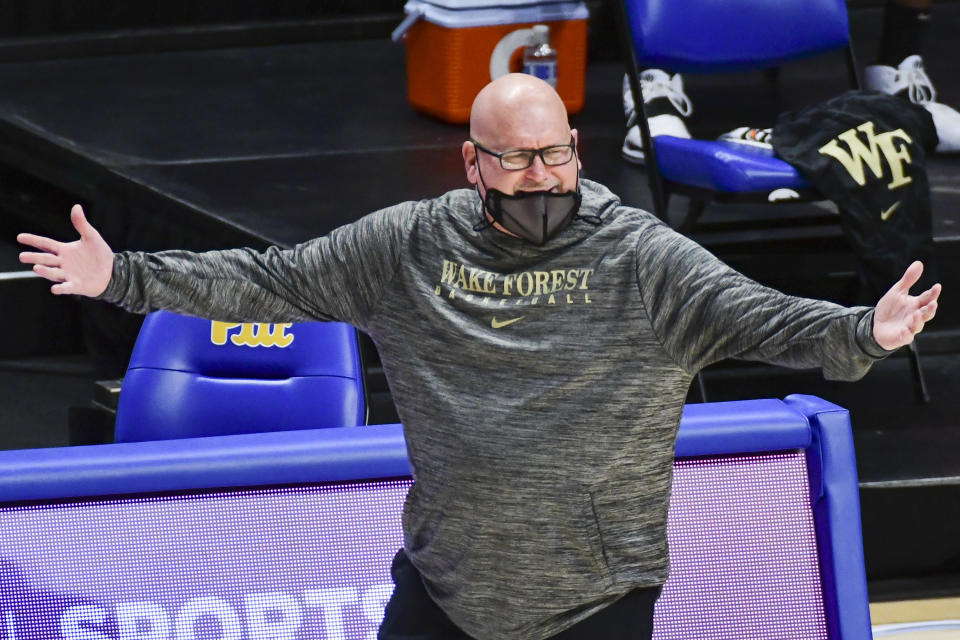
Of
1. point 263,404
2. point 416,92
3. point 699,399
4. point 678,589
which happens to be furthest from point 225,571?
point 416,92

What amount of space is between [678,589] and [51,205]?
10.5ft

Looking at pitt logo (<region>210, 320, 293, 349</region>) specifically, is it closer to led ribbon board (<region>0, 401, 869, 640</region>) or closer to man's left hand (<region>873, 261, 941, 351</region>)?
led ribbon board (<region>0, 401, 869, 640</region>)

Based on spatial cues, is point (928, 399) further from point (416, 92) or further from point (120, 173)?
point (120, 173)

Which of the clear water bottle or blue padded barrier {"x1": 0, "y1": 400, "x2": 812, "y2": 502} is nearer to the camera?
blue padded barrier {"x1": 0, "y1": 400, "x2": 812, "y2": 502}

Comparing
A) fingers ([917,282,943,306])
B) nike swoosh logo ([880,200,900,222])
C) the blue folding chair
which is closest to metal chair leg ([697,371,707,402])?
the blue folding chair

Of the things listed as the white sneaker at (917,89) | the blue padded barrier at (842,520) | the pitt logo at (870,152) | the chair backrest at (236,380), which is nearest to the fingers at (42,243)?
the chair backrest at (236,380)

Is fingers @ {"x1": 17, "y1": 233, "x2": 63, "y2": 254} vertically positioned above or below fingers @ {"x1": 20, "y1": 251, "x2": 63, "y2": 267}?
above

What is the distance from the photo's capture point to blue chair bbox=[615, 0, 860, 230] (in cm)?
337

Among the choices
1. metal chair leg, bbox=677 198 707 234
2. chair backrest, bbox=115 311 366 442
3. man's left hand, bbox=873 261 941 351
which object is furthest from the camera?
metal chair leg, bbox=677 198 707 234

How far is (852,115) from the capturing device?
11.4 ft

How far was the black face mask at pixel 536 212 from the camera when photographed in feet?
5.79

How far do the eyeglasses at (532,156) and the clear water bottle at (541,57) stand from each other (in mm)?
2541

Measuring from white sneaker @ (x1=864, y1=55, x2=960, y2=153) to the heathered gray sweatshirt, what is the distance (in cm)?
271

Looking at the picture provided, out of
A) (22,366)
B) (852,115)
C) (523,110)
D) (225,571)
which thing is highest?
(523,110)
